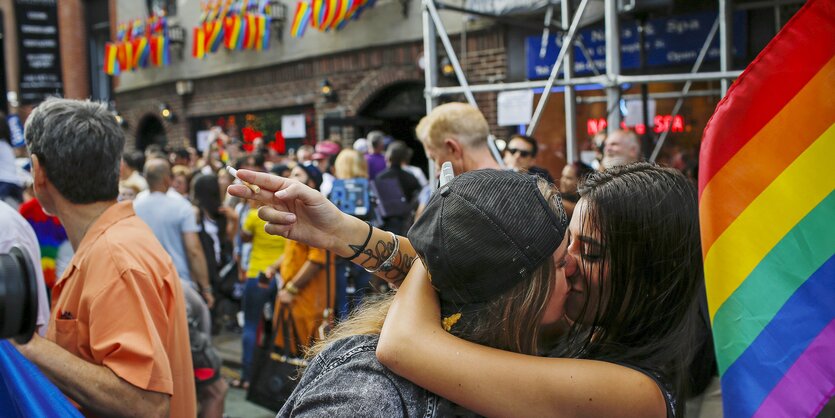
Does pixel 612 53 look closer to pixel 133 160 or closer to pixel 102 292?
pixel 102 292

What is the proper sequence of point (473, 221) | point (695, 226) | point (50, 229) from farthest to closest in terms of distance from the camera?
point (50, 229) → point (695, 226) → point (473, 221)

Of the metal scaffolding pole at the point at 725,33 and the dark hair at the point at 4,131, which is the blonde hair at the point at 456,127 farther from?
the metal scaffolding pole at the point at 725,33

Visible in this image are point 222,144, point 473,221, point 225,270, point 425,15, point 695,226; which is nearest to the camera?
point 473,221

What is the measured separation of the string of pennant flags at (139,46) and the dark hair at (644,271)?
52.4 ft

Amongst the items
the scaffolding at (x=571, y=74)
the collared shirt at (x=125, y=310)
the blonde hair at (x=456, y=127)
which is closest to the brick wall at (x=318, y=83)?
the scaffolding at (x=571, y=74)

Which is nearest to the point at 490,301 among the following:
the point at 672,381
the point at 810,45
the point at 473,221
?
the point at 473,221

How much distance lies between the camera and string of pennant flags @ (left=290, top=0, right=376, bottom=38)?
38.1 feet

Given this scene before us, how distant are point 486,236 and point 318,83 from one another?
12.0 metres

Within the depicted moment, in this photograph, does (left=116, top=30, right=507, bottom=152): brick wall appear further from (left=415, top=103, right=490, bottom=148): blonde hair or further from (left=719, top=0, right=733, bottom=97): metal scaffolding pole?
(left=415, top=103, right=490, bottom=148): blonde hair

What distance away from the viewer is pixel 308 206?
162 centimetres

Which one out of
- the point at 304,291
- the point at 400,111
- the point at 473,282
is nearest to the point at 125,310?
the point at 473,282

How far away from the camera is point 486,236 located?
1.20 m

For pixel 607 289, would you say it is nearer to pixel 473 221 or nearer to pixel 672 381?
pixel 672 381

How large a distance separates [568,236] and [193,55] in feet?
49.4
